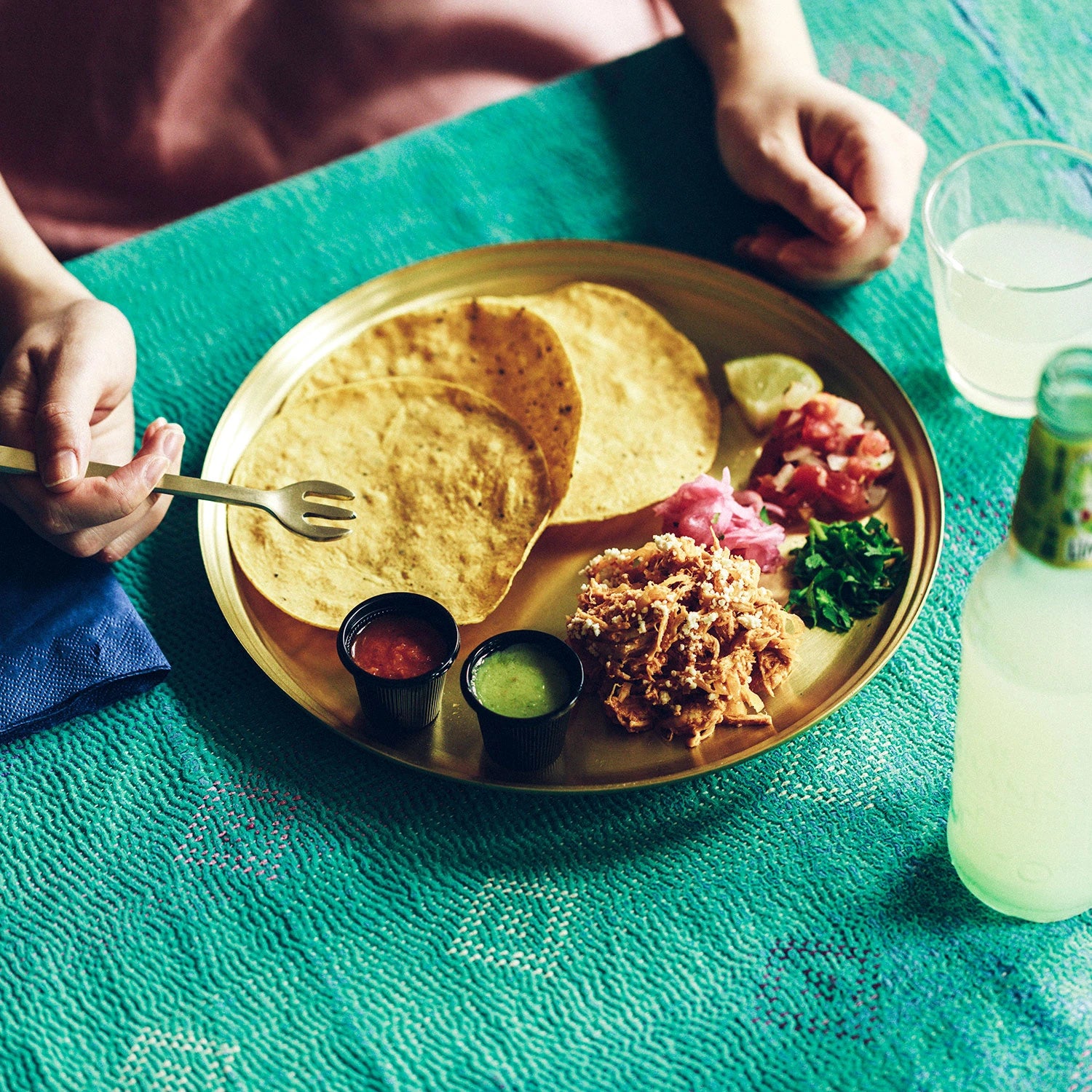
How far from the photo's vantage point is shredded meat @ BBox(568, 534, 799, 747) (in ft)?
5.46

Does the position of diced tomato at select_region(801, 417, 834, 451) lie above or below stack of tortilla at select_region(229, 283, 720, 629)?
above

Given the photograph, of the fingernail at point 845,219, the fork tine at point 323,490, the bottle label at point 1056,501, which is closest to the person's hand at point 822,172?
the fingernail at point 845,219

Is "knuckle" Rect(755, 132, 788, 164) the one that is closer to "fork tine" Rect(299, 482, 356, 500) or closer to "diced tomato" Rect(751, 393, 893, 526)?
"diced tomato" Rect(751, 393, 893, 526)

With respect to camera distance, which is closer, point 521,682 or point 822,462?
point 521,682

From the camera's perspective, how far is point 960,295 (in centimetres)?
209

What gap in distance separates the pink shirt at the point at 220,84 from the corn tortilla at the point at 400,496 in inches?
35.7

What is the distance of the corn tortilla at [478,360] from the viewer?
215cm

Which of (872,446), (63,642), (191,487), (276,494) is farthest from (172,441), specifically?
(872,446)

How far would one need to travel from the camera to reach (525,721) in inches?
62.7

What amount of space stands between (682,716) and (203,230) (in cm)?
161

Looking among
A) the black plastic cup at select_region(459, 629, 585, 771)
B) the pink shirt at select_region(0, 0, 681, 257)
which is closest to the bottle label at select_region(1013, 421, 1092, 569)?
the black plastic cup at select_region(459, 629, 585, 771)

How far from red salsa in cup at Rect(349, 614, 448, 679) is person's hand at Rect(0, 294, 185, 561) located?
1.46ft

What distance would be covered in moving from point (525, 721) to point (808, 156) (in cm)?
142

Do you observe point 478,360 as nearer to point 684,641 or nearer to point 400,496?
point 400,496
